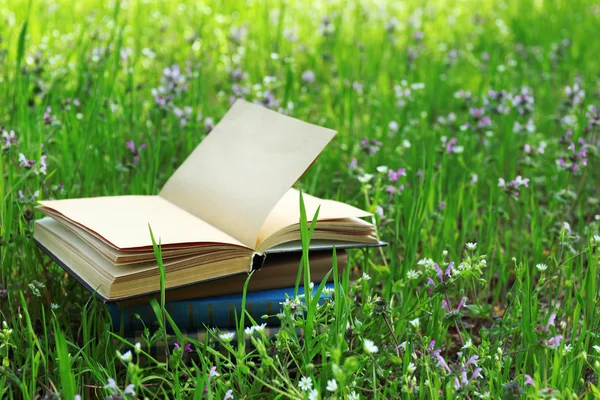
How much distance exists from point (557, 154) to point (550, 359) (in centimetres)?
158

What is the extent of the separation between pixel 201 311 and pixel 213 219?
0.24 metres

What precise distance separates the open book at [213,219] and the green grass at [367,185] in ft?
0.34

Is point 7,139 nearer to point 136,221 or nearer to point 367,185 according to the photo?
point 136,221

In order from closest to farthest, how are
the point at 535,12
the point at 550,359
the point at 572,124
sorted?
1. the point at 550,359
2. the point at 572,124
3. the point at 535,12

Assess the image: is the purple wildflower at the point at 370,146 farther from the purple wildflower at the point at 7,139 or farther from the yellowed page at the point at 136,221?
the purple wildflower at the point at 7,139

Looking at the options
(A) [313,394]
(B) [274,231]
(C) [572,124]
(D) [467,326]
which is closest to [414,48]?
(C) [572,124]

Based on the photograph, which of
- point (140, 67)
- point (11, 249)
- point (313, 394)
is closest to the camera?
point (313, 394)

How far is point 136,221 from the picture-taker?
1.79 meters

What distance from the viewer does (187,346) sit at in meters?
1.66

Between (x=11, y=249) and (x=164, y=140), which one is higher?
(x=164, y=140)

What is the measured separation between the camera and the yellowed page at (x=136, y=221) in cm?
164

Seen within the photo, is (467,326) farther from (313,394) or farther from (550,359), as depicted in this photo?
(313,394)

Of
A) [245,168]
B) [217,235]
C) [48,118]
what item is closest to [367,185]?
[245,168]

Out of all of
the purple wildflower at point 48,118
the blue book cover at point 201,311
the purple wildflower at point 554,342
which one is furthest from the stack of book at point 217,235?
the purple wildflower at point 48,118
